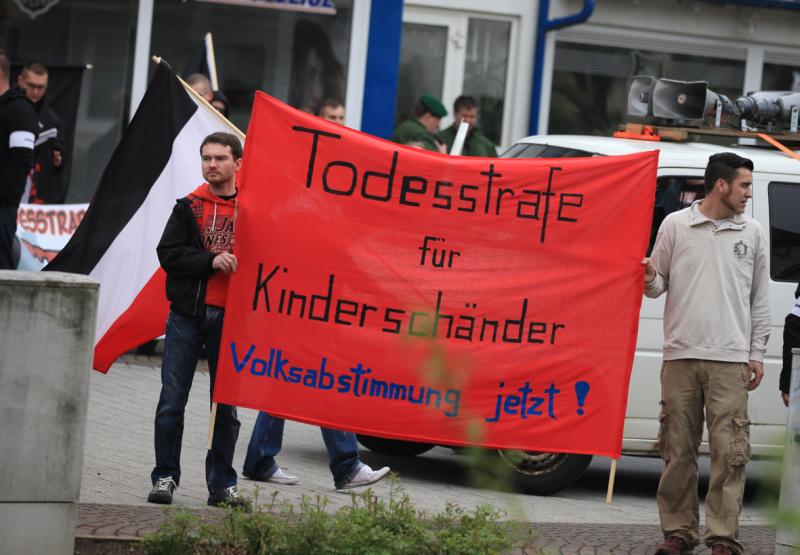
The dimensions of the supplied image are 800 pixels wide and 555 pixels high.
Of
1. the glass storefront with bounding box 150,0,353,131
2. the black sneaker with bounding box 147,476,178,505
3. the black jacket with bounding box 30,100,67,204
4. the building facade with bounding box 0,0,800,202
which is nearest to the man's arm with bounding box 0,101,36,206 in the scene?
the black jacket with bounding box 30,100,67,204

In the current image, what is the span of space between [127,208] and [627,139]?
321 centimetres

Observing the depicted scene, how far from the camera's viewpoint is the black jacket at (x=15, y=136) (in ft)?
36.5

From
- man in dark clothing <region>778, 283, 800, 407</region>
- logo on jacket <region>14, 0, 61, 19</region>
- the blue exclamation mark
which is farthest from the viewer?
logo on jacket <region>14, 0, 61, 19</region>

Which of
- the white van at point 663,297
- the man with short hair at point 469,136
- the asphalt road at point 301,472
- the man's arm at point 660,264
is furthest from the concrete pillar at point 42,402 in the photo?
the man with short hair at point 469,136

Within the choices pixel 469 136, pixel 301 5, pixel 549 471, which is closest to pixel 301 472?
pixel 549 471

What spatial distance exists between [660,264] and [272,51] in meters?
9.38

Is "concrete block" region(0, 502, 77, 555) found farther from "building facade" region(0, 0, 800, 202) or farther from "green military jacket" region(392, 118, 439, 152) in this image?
"building facade" region(0, 0, 800, 202)

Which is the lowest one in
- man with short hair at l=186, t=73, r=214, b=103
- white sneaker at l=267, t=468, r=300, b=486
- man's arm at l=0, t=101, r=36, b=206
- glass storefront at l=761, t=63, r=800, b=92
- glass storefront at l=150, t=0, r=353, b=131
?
white sneaker at l=267, t=468, r=300, b=486

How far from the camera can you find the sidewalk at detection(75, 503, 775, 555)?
6422 millimetres

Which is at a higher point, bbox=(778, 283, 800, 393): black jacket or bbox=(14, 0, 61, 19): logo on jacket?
bbox=(14, 0, 61, 19): logo on jacket

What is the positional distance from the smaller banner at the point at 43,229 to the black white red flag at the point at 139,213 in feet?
16.0

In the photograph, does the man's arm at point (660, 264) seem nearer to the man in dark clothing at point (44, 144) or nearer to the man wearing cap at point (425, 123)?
the man wearing cap at point (425, 123)

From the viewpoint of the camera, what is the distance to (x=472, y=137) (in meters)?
13.2

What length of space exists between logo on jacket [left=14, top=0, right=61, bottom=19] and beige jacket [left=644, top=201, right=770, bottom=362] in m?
9.71
